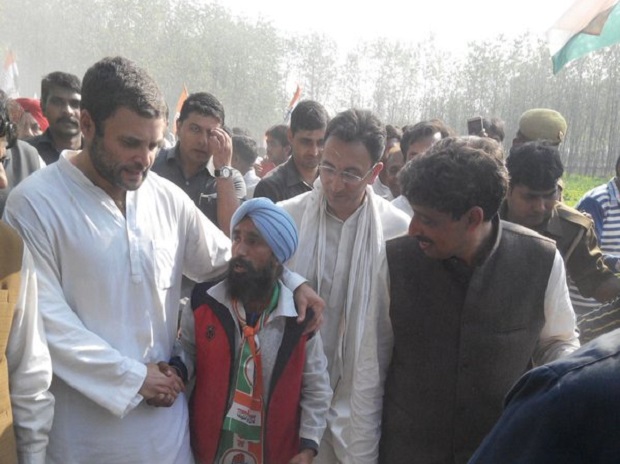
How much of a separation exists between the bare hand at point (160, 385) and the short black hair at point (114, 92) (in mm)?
881

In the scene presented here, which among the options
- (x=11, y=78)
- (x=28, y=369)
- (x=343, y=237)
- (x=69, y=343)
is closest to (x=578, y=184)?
(x=11, y=78)

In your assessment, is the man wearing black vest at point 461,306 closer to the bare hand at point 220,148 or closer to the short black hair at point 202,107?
the bare hand at point 220,148

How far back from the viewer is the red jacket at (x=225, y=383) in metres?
2.36

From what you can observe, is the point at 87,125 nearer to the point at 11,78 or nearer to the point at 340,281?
the point at 340,281

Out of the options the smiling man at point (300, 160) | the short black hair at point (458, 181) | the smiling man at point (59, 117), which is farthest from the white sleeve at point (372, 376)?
the smiling man at point (59, 117)

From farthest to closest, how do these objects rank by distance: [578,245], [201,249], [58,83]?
[58,83] < [578,245] < [201,249]

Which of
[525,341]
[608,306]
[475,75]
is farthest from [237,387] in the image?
[475,75]

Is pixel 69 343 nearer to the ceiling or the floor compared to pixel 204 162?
nearer to the floor

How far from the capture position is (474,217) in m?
2.04

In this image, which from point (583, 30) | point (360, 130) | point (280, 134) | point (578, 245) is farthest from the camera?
point (280, 134)

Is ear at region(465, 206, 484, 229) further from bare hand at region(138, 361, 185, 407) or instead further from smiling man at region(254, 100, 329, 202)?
smiling man at region(254, 100, 329, 202)

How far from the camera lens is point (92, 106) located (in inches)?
88.9

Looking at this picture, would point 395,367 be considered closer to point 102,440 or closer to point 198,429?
point 198,429

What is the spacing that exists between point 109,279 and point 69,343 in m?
0.25
